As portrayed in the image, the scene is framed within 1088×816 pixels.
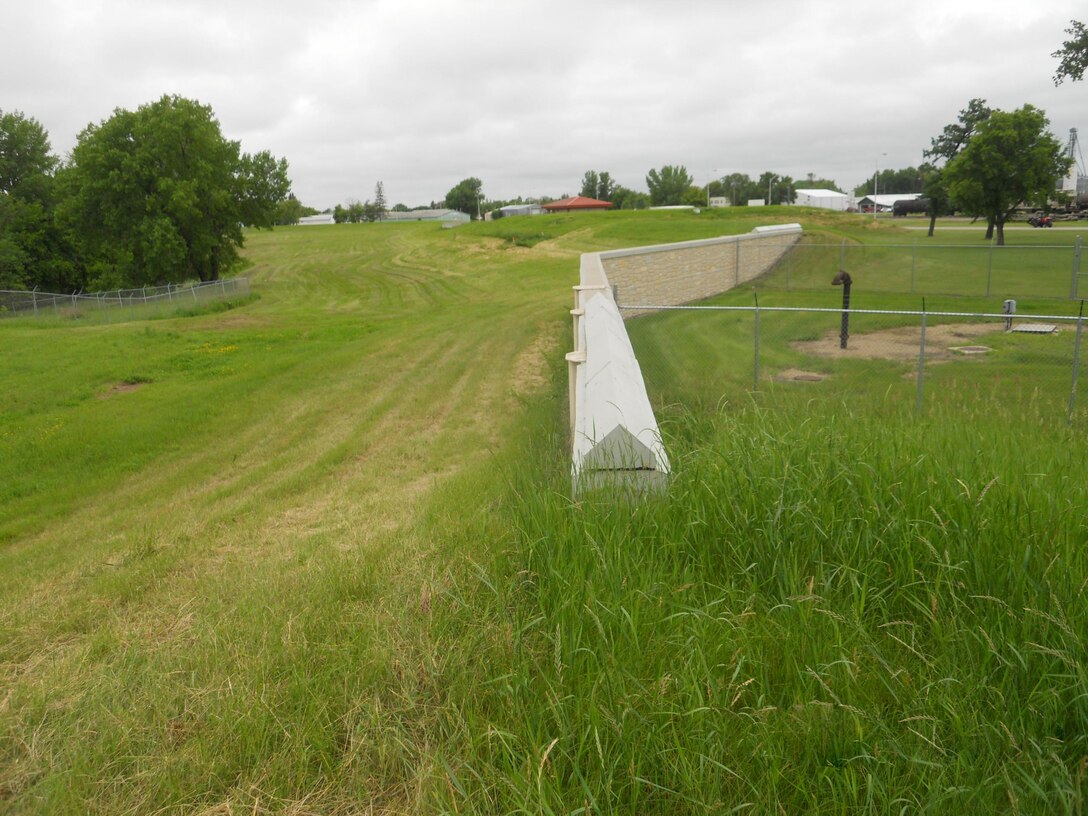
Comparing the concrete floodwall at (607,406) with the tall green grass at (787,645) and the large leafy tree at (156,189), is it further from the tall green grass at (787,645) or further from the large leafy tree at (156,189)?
the large leafy tree at (156,189)

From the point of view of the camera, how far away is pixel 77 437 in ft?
40.8

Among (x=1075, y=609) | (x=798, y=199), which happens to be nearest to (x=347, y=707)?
(x=1075, y=609)

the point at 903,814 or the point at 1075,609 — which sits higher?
the point at 1075,609

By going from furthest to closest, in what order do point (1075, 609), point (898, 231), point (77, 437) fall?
point (898, 231) → point (77, 437) → point (1075, 609)

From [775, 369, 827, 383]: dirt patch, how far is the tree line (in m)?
35.3

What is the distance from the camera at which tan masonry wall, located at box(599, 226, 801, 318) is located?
60.4ft

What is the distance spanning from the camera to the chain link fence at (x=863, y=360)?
33.4 feet

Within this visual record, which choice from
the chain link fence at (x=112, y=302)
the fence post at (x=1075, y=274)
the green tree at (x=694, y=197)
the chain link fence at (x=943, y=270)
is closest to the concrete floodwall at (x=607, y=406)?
the chain link fence at (x=943, y=270)

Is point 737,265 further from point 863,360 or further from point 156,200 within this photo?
point 156,200

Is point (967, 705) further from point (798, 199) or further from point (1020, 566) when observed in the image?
point (798, 199)

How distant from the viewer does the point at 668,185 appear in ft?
407

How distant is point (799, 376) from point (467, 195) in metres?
140

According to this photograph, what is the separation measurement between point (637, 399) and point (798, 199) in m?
115

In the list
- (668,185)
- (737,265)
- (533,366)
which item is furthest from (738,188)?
(533,366)
